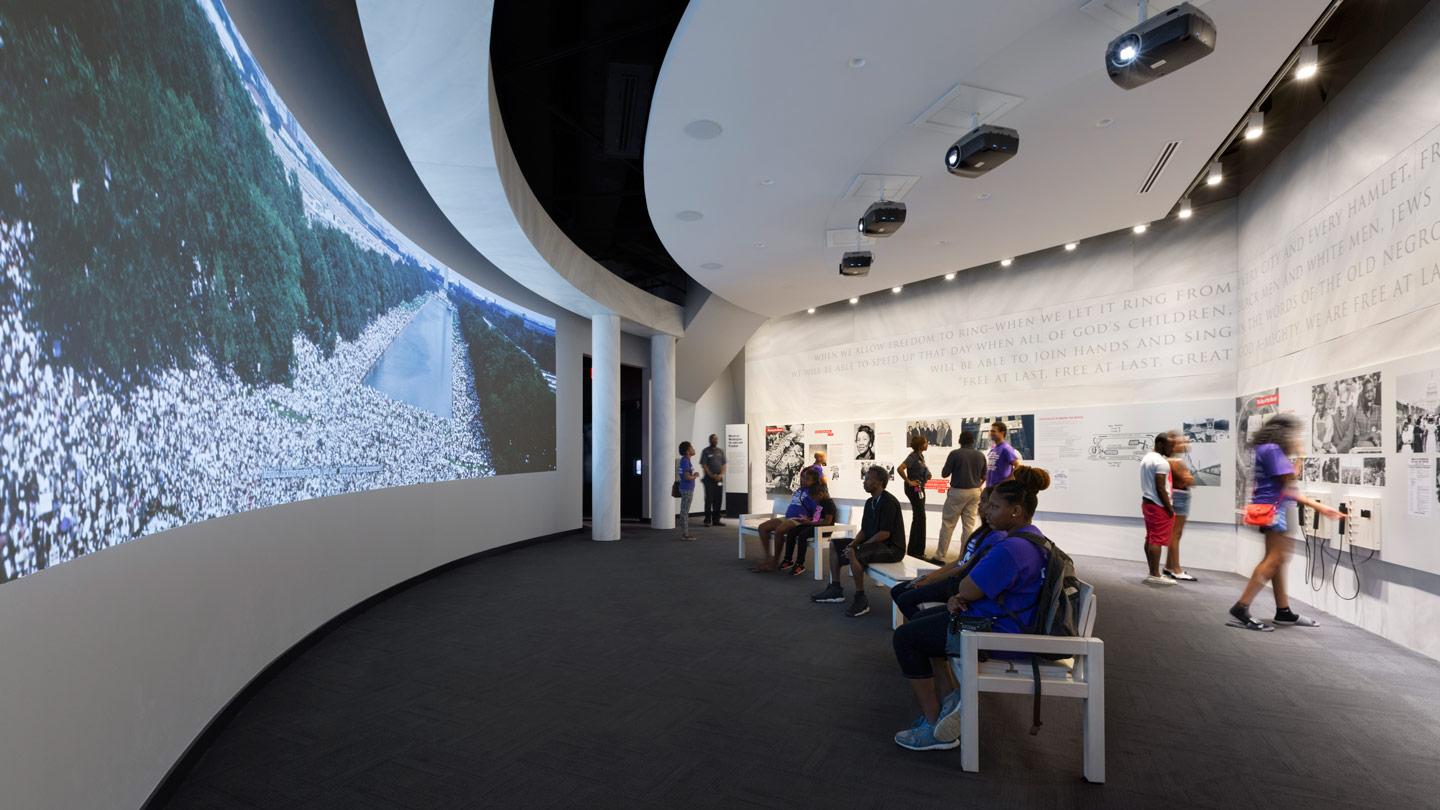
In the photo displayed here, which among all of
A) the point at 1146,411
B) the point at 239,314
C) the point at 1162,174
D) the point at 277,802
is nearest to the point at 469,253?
the point at 239,314

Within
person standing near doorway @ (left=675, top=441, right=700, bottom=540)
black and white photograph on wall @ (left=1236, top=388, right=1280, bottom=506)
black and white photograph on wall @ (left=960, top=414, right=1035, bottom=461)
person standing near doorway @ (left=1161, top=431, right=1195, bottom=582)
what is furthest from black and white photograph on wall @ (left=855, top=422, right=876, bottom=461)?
black and white photograph on wall @ (left=1236, top=388, right=1280, bottom=506)

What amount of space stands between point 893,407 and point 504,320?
18.5 ft

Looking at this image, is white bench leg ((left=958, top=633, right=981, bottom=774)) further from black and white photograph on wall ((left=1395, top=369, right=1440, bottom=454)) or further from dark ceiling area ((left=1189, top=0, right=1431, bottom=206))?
dark ceiling area ((left=1189, top=0, right=1431, bottom=206))

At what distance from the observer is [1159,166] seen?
527 centimetres

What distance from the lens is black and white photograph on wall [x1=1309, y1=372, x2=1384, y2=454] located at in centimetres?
438

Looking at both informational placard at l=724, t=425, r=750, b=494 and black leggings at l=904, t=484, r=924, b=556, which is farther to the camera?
informational placard at l=724, t=425, r=750, b=494

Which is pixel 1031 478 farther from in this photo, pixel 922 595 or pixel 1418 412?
pixel 1418 412

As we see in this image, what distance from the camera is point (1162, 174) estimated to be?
17.8 ft

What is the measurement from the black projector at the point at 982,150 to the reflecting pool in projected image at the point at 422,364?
461 centimetres

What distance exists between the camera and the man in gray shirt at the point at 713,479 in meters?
10.8

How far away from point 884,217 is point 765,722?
158 inches

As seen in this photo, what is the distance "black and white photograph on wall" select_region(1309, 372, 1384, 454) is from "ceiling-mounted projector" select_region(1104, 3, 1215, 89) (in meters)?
2.77

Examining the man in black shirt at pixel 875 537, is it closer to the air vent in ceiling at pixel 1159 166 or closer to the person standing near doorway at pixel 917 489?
the person standing near doorway at pixel 917 489

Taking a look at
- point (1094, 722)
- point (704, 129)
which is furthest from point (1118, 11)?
point (1094, 722)
